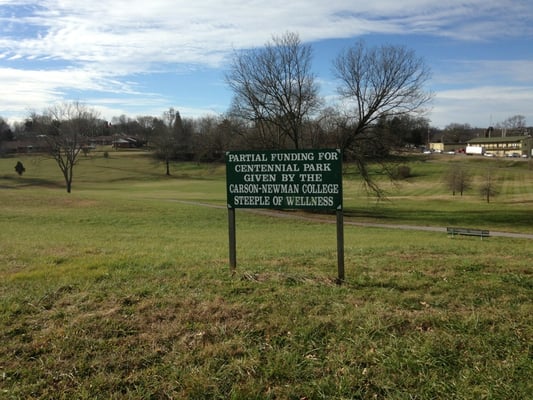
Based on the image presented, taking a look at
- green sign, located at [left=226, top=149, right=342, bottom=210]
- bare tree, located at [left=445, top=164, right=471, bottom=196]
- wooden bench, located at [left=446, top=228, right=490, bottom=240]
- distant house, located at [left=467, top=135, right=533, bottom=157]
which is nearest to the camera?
green sign, located at [left=226, top=149, right=342, bottom=210]

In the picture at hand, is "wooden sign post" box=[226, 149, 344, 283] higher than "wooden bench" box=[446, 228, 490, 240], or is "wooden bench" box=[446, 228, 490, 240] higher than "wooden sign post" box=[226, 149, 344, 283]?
"wooden sign post" box=[226, 149, 344, 283]

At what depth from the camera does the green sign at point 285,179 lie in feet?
19.9

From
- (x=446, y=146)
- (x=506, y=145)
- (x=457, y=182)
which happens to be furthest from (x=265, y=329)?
(x=446, y=146)

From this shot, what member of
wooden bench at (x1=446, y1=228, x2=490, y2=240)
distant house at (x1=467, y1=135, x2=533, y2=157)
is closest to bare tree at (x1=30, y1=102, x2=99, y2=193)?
wooden bench at (x1=446, y1=228, x2=490, y2=240)

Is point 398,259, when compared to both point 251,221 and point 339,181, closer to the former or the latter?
point 339,181

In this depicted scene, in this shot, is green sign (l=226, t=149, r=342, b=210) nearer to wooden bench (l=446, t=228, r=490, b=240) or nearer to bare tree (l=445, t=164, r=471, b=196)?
wooden bench (l=446, t=228, r=490, b=240)

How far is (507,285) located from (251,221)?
2246 centimetres

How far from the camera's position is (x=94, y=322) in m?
4.36

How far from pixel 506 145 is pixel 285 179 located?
14463 centimetres

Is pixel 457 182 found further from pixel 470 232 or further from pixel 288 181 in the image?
pixel 288 181

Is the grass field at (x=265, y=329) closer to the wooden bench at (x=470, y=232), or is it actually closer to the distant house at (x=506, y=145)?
the wooden bench at (x=470, y=232)

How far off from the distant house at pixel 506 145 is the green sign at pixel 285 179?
130 m

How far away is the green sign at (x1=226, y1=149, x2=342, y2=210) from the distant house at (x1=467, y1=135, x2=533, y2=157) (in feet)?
426

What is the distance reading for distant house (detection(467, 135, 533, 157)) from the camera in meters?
122
